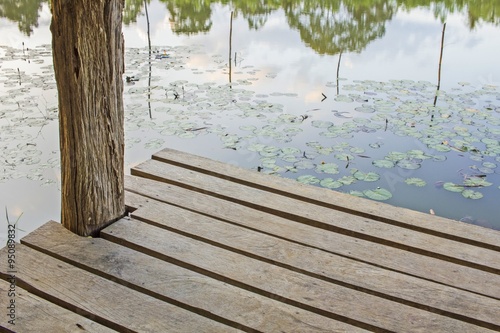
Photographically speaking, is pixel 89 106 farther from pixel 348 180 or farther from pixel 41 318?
pixel 348 180

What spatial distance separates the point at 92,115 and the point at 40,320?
65 cm

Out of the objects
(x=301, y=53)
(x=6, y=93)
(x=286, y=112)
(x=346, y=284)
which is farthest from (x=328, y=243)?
(x=301, y=53)

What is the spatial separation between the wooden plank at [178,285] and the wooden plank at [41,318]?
0.19m

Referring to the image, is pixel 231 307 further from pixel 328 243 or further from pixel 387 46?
pixel 387 46

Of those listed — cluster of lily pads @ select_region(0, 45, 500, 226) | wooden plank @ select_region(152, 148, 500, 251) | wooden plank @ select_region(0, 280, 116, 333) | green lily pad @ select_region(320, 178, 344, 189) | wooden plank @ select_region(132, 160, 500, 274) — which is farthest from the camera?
cluster of lily pads @ select_region(0, 45, 500, 226)

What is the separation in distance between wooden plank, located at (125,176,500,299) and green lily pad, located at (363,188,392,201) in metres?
1.12

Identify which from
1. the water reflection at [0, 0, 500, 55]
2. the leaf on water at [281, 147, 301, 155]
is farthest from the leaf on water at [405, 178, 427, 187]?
the water reflection at [0, 0, 500, 55]

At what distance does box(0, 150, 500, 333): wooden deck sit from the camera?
1.52 m

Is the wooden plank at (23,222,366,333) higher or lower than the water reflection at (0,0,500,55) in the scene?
lower

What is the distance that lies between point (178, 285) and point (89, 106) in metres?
0.64

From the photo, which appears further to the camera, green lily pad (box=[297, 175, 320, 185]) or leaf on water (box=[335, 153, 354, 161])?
leaf on water (box=[335, 153, 354, 161])

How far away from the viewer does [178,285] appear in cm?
165

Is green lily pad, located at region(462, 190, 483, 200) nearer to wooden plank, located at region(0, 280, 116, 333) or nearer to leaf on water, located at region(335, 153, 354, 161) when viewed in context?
leaf on water, located at region(335, 153, 354, 161)

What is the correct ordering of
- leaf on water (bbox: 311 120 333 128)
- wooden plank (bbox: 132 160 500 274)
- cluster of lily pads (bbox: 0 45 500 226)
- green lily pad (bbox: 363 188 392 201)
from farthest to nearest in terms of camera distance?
leaf on water (bbox: 311 120 333 128)
cluster of lily pads (bbox: 0 45 500 226)
green lily pad (bbox: 363 188 392 201)
wooden plank (bbox: 132 160 500 274)
